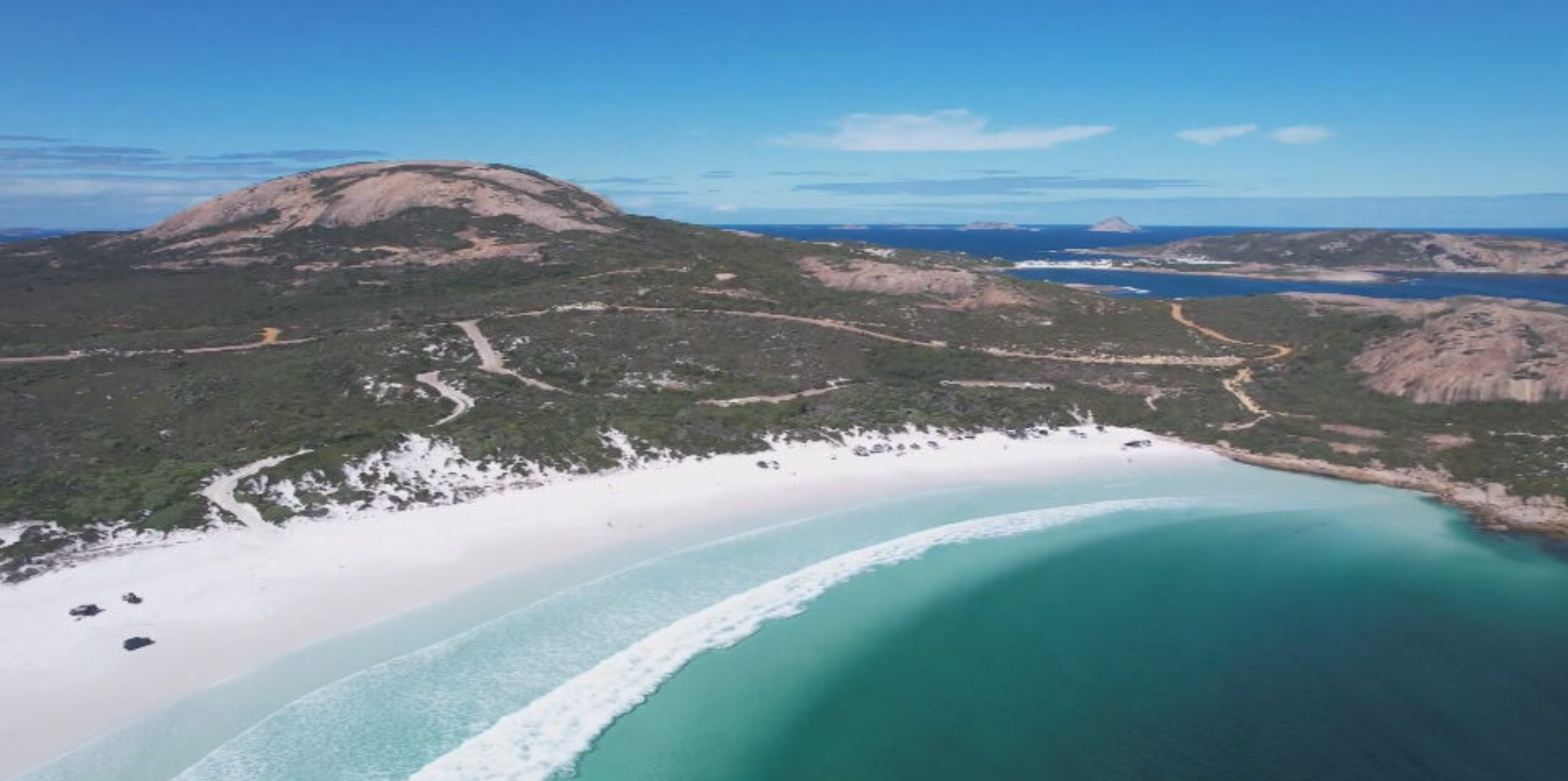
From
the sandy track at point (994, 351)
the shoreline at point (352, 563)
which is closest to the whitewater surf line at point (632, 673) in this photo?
the shoreline at point (352, 563)

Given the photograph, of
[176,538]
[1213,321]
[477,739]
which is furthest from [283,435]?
[1213,321]

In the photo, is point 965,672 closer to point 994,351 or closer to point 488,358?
point 488,358

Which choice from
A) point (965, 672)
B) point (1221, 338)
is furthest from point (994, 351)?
point (965, 672)

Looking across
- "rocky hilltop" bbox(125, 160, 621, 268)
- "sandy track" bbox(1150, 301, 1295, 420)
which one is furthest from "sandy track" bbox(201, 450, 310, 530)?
"rocky hilltop" bbox(125, 160, 621, 268)

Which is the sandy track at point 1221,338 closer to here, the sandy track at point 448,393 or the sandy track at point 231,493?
the sandy track at point 448,393

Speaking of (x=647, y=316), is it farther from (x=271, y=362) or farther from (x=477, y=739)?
(x=477, y=739)

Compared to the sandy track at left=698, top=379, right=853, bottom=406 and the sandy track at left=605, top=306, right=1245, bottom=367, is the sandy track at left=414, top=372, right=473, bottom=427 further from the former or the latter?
the sandy track at left=605, top=306, right=1245, bottom=367
